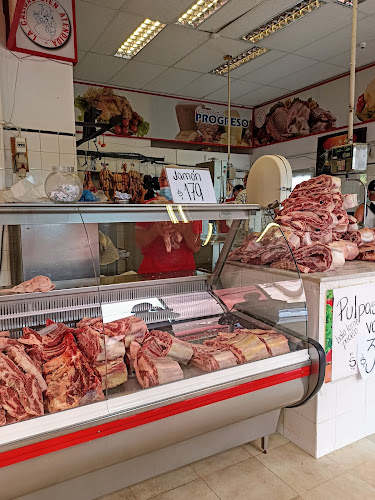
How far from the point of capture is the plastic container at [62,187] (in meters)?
1.68

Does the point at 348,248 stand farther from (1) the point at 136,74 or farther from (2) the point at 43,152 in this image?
(1) the point at 136,74

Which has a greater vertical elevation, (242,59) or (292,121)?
(242,59)

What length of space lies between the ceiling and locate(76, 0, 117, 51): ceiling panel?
0.01 metres

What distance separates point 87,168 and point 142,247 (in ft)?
14.9

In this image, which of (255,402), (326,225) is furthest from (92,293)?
(326,225)

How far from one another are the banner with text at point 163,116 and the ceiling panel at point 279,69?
1.49m

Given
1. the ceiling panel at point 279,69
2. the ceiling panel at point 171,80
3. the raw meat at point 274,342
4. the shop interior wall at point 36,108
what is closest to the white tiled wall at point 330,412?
the raw meat at point 274,342

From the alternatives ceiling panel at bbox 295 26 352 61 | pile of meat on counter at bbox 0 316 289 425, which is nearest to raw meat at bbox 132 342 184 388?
pile of meat on counter at bbox 0 316 289 425

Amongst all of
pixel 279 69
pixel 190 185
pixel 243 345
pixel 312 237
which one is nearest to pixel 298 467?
pixel 243 345

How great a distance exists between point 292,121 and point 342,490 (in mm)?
6845

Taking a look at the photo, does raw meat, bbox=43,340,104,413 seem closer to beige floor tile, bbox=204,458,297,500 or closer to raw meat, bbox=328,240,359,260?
beige floor tile, bbox=204,458,297,500

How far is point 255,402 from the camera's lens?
186 centimetres

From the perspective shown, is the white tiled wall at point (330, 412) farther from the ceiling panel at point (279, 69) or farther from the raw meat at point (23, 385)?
the ceiling panel at point (279, 69)

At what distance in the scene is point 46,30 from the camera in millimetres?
3418
